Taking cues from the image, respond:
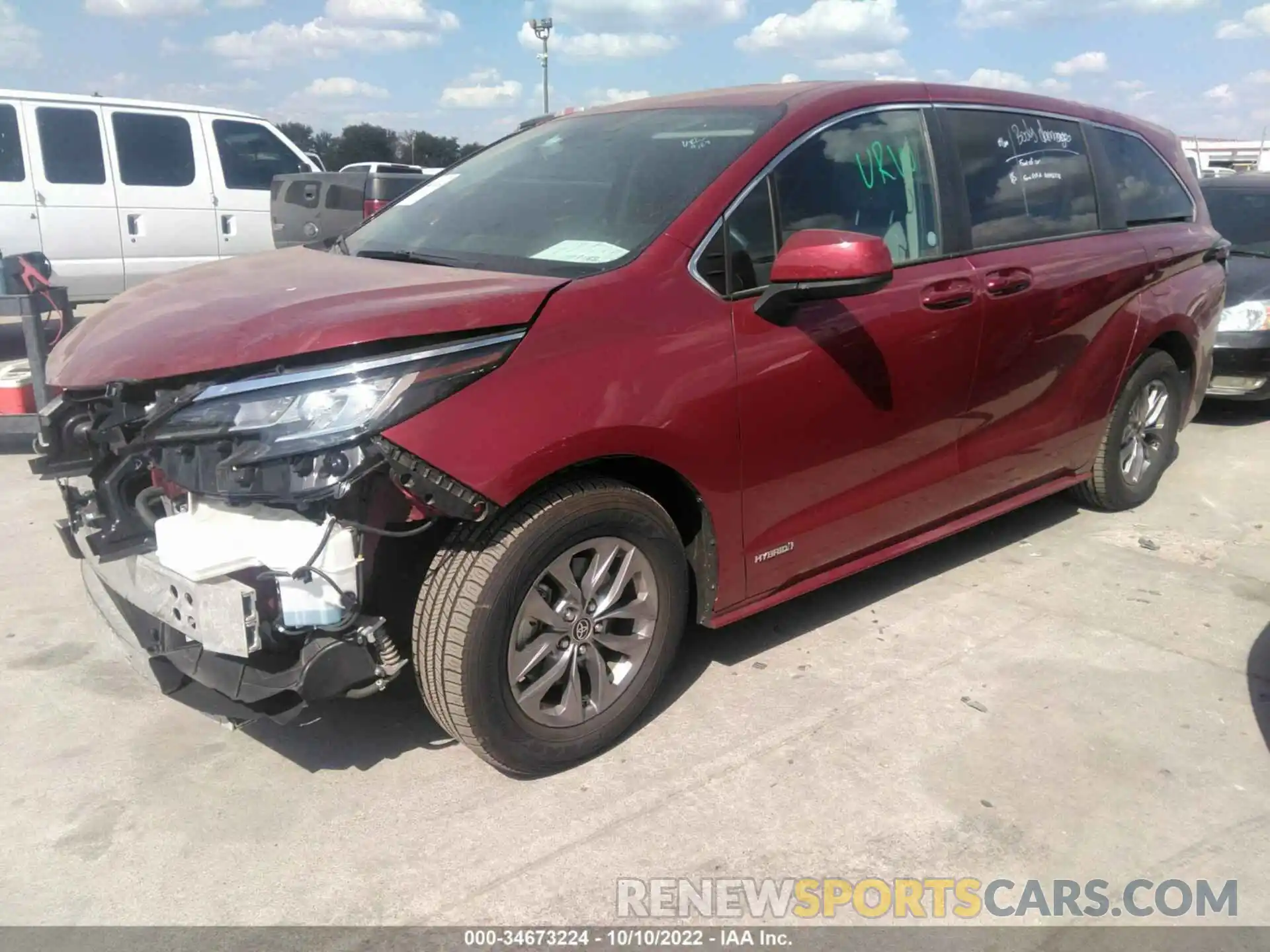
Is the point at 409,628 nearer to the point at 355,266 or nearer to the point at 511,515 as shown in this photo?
the point at 511,515

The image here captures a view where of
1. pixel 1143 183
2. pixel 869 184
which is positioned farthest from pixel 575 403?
pixel 1143 183

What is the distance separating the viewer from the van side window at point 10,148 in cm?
939

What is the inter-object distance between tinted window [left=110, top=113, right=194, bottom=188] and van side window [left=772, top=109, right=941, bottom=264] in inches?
349

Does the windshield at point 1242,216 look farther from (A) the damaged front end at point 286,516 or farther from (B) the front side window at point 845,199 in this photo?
(A) the damaged front end at point 286,516

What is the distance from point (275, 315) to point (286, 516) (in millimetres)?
486

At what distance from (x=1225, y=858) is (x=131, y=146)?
10.7 m

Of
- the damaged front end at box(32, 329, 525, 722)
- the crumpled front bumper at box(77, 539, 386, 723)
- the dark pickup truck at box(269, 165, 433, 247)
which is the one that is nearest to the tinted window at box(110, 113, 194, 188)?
the dark pickup truck at box(269, 165, 433, 247)

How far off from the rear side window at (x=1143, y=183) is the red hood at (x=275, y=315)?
A: 311 cm

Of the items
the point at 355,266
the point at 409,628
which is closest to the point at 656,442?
the point at 409,628

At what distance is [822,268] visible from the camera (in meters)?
2.88

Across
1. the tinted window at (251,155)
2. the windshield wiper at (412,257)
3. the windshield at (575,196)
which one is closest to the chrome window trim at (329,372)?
the windshield at (575,196)

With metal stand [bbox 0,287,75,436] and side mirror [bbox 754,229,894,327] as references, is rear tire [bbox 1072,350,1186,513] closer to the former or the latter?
side mirror [bbox 754,229,894,327]

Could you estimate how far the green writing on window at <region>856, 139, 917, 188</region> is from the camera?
3502 millimetres

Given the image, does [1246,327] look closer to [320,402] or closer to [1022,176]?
[1022,176]
